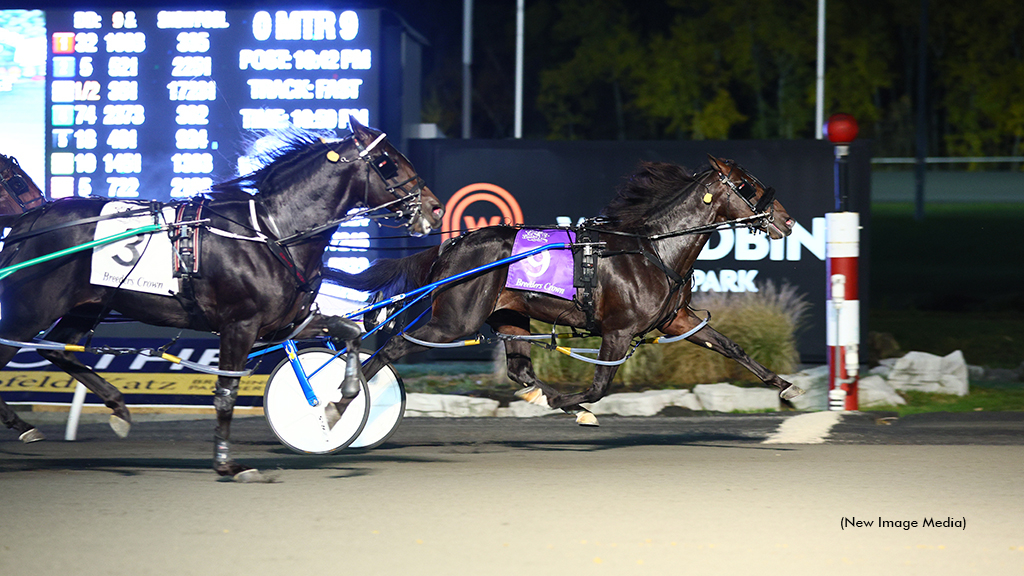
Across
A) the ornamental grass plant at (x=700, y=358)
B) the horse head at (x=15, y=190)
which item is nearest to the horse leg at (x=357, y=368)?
the ornamental grass plant at (x=700, y=358)

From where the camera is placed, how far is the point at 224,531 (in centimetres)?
505

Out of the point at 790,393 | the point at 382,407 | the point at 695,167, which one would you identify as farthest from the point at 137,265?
the point at 695,167


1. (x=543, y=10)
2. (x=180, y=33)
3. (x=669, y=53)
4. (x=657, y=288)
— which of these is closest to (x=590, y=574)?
(x=657, y=288)

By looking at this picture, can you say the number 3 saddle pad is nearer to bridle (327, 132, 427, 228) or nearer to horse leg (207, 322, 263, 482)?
horse leg (207, 322, 263, 482)

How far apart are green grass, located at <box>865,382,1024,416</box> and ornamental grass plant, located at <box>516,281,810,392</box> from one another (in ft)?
4.07

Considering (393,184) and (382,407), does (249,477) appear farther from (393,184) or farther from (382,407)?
(393,184)

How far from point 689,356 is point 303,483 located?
497 centimetres

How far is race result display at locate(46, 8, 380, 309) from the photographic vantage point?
34.2 feet

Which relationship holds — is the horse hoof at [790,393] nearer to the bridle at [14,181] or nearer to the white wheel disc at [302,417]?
the white wheel disc at [302,417]

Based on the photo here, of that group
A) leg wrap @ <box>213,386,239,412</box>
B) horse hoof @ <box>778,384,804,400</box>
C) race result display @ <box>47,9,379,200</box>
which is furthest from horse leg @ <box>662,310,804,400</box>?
race result display @ <box>47,9,379,200</box>

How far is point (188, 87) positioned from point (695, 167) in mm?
5255

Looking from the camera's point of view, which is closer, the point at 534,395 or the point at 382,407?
the point at 382,407

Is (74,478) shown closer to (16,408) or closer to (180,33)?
(16,408)

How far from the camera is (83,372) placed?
22.8 feet
